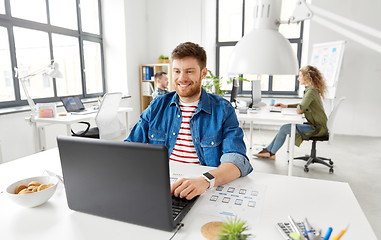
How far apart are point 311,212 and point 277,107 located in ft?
10.2

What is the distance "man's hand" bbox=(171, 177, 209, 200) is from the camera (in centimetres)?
87

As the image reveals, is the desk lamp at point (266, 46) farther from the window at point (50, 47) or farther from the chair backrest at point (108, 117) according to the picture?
the window at point (50, 47)

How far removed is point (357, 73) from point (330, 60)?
2.18 ft

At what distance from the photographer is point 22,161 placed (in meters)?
1.34

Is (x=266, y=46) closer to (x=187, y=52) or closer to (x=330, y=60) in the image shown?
(x=187, y=52)

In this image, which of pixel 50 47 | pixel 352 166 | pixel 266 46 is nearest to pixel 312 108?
pixel 352 166

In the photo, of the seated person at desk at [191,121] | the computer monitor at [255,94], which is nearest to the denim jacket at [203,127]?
the seated person at desk at [191,121]

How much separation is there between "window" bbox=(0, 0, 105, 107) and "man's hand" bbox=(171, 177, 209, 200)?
3.07 meters

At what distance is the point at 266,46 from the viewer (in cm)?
94

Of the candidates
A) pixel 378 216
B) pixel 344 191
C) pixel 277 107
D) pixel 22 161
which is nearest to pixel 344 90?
pixel 277 107

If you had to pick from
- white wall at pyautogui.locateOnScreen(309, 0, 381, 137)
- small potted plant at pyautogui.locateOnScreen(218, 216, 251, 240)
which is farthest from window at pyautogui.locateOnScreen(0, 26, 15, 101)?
white wall at pyautogui.locateOnScreen(309, 0, 381, 137)

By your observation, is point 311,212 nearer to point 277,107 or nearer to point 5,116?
point 277,107

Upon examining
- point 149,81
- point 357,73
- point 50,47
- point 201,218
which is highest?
point 50,47

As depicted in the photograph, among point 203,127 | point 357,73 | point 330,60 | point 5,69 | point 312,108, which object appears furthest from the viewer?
point 357,73
